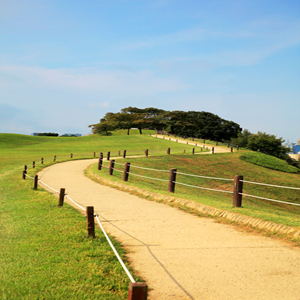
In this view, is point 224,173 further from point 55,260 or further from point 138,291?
point 138,291

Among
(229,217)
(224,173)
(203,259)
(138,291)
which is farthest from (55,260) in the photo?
(224,173)

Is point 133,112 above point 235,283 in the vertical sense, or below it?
above

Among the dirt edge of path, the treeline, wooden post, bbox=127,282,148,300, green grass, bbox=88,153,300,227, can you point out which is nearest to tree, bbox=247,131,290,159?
the treeline

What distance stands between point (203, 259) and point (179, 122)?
84856 mm

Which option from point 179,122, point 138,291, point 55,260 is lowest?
point 55,260

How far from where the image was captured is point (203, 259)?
16.9ft

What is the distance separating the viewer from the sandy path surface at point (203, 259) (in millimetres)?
4008

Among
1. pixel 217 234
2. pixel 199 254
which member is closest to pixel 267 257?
pixel 199 254

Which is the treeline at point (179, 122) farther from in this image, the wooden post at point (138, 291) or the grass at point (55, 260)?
the wooden post at point (138, 291)

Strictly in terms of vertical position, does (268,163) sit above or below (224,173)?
above

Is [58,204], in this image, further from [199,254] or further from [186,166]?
[186,166]

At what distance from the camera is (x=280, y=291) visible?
3967mm

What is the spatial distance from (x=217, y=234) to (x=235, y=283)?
260 centimetres

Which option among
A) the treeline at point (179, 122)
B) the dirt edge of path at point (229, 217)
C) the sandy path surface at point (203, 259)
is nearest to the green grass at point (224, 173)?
the dirt edge of path at point (229, 217)
